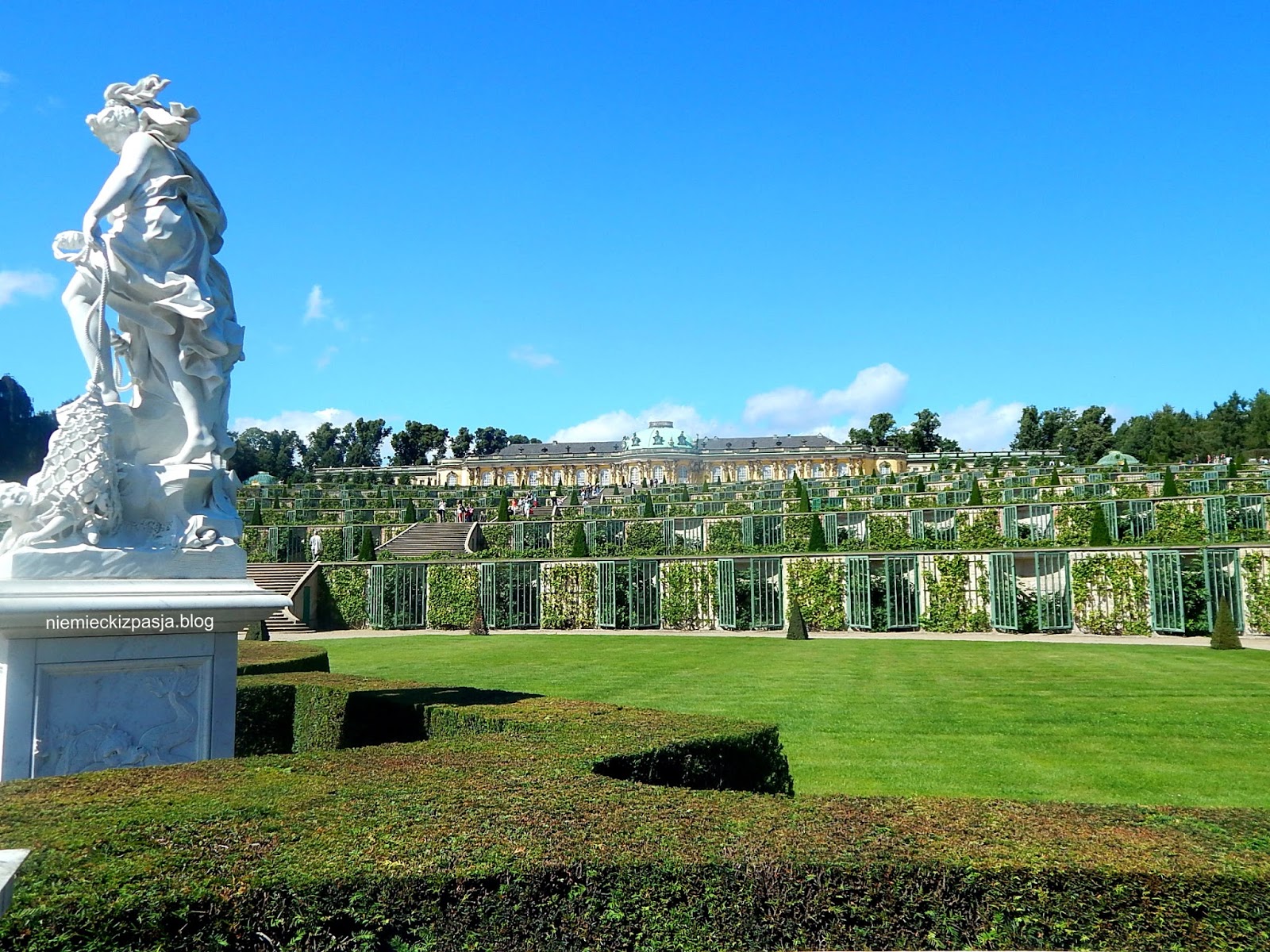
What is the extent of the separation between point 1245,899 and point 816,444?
124478mm

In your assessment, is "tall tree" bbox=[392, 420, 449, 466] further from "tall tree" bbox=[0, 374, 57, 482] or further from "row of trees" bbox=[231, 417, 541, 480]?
"tall tree" bbox=[0, 374, 57, 482]

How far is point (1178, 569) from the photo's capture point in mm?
21156

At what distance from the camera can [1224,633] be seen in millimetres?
17984

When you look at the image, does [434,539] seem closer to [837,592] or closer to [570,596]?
[570,596]

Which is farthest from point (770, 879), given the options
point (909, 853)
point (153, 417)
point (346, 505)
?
point (346, 505)

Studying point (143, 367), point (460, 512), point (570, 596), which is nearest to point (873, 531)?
point (570, 596)

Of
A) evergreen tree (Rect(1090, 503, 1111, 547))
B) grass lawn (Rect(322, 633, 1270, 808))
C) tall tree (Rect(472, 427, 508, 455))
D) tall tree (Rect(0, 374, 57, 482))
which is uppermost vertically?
tall tree (Rect(472, 427, 508, 455))

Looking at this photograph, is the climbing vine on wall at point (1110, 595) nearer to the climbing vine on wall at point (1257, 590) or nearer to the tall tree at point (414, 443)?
the climbing vine on wall at point (1257, 590)

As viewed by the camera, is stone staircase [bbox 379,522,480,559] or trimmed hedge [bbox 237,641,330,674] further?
stone staircase [bbox 379,522,480,559]

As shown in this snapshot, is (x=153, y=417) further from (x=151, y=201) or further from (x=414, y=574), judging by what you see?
(x=414, y=574)

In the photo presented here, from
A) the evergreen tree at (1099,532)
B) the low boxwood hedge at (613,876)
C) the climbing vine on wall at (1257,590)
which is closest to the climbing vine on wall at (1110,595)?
the climbing vine on wall at (1257,590)

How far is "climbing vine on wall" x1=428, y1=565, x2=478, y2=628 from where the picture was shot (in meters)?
28.8

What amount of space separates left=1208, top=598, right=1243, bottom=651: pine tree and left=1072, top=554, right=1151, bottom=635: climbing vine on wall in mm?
3565

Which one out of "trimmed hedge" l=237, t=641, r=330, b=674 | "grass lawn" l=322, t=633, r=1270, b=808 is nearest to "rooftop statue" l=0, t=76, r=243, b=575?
"trimmed hedge" l=237, t=641, r=330, b=674
